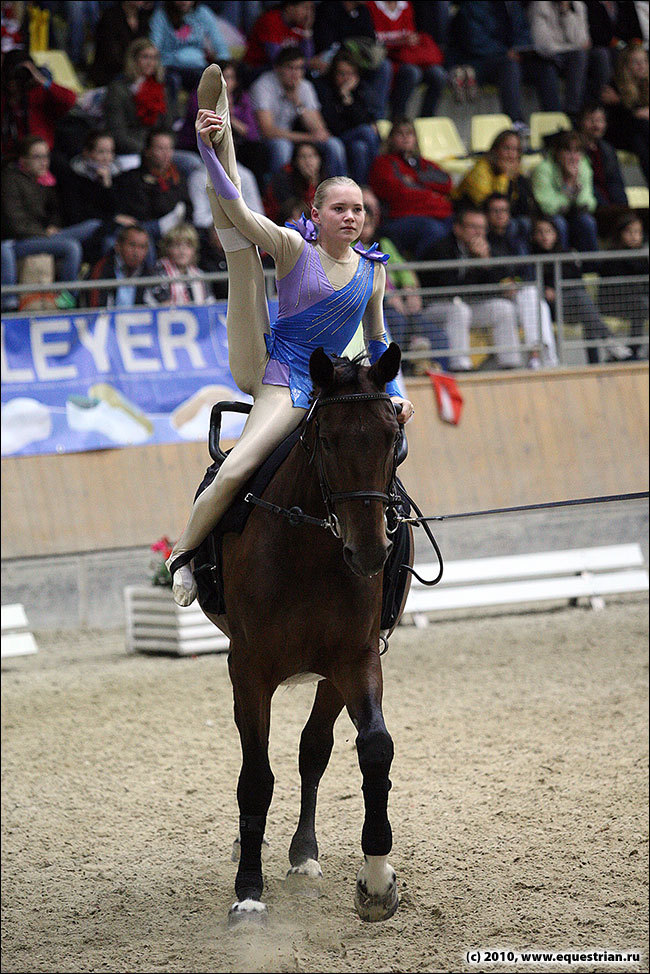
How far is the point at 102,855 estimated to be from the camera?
5.50 metres

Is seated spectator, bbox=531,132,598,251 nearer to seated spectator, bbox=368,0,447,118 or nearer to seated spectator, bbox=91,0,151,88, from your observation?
seated spectator, bbox=368,0,447,118

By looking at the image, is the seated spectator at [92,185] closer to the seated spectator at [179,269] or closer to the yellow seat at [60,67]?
the seated spectator at [179,269]

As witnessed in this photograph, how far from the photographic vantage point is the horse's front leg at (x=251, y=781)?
4.13m

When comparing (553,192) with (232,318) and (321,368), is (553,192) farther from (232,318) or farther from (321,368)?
(321,368)

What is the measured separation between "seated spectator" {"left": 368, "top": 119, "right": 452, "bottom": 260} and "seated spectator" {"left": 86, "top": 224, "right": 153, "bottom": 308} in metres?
2.75

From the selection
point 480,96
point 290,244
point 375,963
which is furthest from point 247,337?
point 480,96

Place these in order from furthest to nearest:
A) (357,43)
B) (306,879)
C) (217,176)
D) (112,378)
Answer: (357,43), (112,378), (306,879), (217,176)

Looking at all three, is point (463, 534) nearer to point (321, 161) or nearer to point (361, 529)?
point (321, 161)

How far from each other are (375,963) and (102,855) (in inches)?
73.3

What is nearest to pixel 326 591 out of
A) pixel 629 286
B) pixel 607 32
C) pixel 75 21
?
pixel 629 286

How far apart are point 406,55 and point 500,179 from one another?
2.40 meters

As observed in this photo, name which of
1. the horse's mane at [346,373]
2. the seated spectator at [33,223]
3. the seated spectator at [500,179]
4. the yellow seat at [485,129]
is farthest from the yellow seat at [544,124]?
the horse's mane at [346,373]

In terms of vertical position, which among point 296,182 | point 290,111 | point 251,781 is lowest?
point 251,781

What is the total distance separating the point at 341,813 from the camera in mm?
5859
